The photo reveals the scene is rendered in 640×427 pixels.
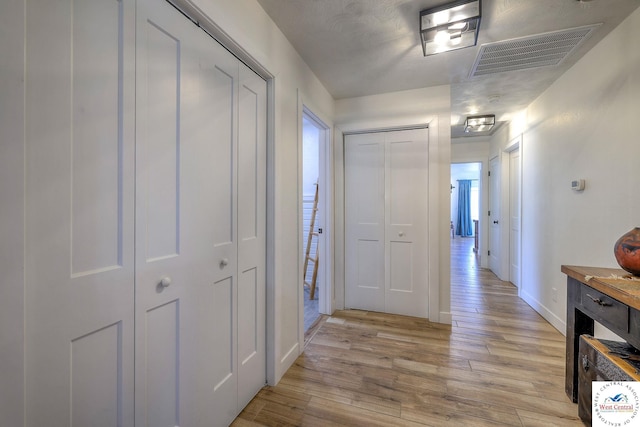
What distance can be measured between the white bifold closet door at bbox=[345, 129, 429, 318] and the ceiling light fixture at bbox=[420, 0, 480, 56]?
3.32 ft

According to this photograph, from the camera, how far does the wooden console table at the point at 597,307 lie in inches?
46.6

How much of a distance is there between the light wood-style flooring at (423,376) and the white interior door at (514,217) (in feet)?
3.54

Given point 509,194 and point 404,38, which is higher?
point 404,38

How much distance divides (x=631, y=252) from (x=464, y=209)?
1052cm

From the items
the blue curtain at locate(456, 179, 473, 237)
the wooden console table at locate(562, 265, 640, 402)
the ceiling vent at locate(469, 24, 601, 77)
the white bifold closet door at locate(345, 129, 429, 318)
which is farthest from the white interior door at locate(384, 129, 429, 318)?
the blue curtain at locate(456, 179, 473, 237)

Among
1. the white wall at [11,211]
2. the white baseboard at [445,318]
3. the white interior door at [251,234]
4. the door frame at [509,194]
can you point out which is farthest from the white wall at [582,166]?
the white wall at [11,211]

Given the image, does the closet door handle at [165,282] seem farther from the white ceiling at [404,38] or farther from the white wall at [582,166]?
the white wall at [582,166]

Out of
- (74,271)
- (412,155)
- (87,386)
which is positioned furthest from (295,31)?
(87,386)

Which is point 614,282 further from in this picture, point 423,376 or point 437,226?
point 437,226

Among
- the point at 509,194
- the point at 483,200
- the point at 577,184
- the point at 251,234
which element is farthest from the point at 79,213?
the point at 483,200

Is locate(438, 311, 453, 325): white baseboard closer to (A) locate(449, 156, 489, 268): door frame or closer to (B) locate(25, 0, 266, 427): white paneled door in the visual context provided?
(B) locate(25, 0, 266, 427): white paneled door

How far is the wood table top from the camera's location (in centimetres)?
118

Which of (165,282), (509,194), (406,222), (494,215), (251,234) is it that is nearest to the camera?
(165,282)

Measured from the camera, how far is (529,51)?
6.83 ft
